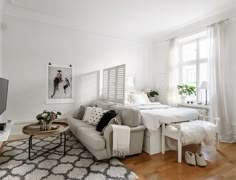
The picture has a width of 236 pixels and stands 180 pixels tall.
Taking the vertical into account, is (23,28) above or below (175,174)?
above

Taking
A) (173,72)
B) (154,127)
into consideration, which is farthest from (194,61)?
(154,127)

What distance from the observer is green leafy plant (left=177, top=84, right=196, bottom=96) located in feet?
14.8

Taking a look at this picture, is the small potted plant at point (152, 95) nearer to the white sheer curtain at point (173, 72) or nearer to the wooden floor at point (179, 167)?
the white sheer curtain at point (173, 72)

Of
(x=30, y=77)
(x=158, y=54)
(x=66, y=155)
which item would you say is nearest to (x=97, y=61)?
(x=30, y=77)

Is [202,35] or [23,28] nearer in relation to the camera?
[23,28]

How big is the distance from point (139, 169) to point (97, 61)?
3.45m

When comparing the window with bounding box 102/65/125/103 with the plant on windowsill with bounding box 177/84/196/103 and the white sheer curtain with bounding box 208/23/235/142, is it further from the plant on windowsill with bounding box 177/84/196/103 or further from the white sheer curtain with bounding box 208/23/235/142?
the white sheer curtain with bounding box 208/23/235/142

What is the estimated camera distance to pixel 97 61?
4.90m

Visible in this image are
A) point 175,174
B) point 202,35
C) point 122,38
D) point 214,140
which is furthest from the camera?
point 122,38

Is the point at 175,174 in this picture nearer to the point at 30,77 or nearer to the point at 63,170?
the point at 63,170

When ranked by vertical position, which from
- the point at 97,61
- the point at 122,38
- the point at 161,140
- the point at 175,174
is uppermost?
the point at 122,38

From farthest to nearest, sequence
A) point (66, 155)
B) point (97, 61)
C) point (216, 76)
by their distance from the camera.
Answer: point (97, 61) < point (216, 76) < point (66, 155)

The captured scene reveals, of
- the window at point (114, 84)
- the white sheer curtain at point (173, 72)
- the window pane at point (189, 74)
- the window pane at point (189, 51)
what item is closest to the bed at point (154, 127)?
the window at point (114, 84)

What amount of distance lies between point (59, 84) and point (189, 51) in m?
4.08
